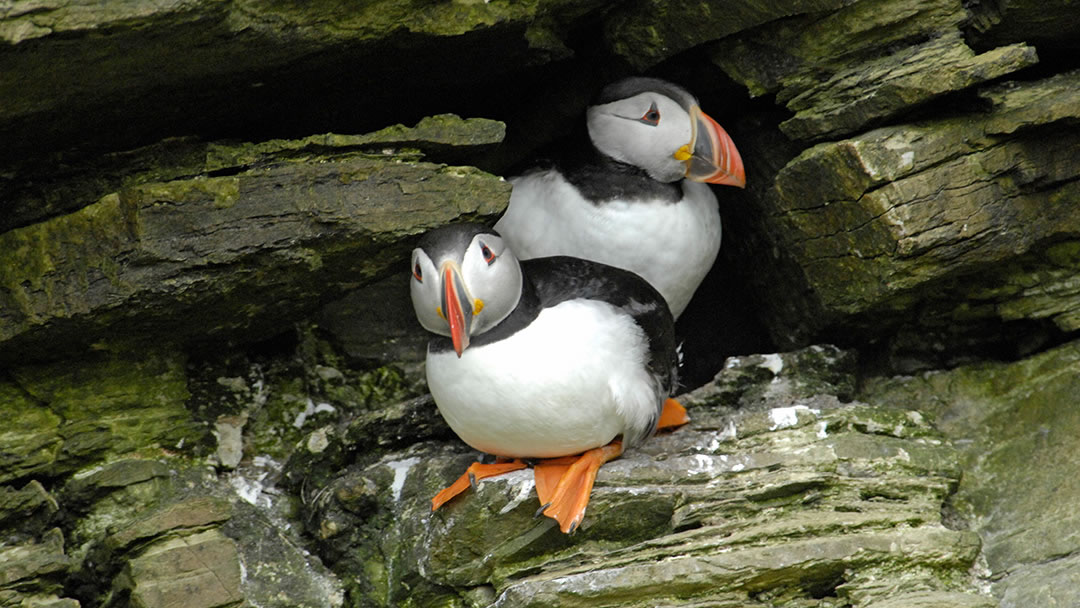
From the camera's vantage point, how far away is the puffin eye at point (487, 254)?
3355 mm

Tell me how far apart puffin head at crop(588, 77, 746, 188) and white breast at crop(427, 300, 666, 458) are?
772mm

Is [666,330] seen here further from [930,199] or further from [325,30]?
[325,30]

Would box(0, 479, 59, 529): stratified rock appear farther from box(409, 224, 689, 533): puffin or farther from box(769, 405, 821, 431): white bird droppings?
box(769, 405, 821, 431): white bird droppings

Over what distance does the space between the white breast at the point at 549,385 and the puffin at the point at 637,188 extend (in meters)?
0.64

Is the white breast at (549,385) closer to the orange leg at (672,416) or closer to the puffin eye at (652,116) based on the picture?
the orange leg at (672,416)

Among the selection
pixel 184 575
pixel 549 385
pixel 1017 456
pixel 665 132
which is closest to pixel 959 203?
pixel 1017 456

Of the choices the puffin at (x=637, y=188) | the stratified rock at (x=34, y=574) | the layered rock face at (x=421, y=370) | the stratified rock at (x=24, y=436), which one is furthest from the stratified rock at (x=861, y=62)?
the stratified rock at (x=34, y=574)

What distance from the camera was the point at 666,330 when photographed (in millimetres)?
3811

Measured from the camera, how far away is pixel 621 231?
13.6 ft

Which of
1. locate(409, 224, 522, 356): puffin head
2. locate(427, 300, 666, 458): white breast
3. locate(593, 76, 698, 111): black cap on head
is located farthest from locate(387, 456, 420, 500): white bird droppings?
locate(593, 76, 698, 111): black cap on head

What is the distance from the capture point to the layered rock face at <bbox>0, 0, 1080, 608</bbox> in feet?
10.6

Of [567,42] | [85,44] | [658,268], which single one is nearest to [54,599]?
[85,44]

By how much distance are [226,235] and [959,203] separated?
2183 millimetres

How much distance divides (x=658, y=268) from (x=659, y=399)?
655mm
